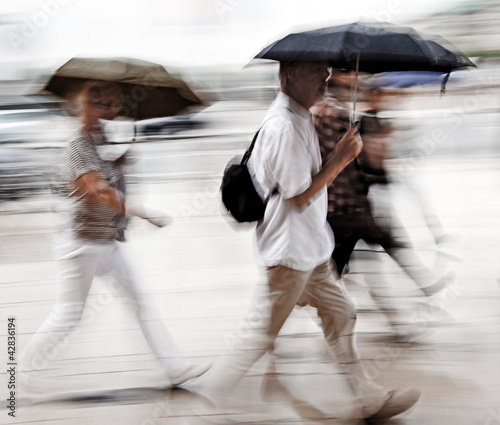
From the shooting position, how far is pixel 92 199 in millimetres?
2506

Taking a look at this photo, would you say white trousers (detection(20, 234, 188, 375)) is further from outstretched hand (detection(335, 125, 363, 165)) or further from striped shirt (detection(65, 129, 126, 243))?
outstretched hand (detection(335, 125, 363, 165))

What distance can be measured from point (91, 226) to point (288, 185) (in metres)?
0.83

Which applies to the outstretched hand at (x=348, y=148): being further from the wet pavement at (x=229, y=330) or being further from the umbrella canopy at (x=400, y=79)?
the umbrella canopy at (x=400, y=79)

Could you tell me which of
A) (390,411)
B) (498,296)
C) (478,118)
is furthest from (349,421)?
(478,118)

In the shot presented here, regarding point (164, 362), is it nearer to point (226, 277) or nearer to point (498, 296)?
point (226, 277)

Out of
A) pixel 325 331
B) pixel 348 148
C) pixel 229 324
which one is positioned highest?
pixel 348 148

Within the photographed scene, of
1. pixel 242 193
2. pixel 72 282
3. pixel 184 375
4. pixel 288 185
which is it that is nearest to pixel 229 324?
pixel 184 375

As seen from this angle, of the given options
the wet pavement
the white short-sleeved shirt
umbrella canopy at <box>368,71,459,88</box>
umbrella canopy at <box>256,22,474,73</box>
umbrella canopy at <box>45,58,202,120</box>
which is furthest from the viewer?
umbrella canopy at <box>368,71,459,88</box>

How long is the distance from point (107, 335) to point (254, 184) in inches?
63.3

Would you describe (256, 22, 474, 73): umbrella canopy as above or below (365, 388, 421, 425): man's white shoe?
above

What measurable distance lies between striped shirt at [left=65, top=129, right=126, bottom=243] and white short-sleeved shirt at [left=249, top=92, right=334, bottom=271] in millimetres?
570

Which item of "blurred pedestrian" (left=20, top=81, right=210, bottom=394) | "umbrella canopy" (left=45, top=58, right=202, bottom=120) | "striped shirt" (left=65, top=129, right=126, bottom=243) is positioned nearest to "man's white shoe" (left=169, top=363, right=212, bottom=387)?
"blurred pedestrian" (left=20, top=81, right=210, bottom=394)

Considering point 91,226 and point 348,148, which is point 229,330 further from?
point 348,148

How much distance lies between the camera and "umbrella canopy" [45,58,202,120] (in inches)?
99.0
